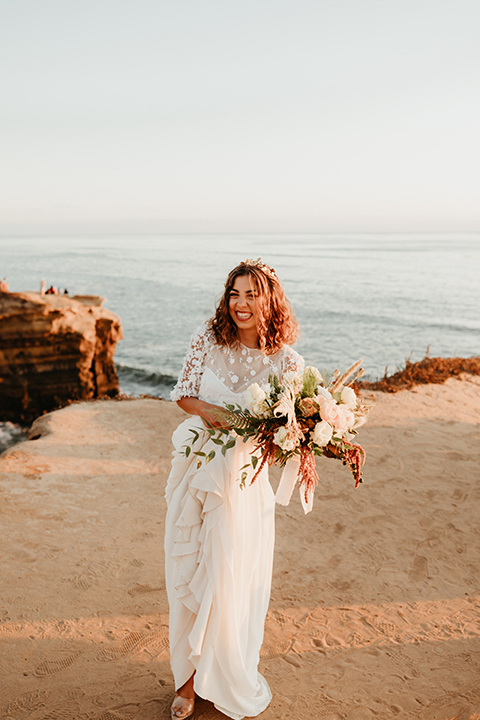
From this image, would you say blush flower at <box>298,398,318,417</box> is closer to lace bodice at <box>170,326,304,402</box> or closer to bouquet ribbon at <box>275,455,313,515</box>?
bouquet ribbon at <box>275,455,313,515</box>

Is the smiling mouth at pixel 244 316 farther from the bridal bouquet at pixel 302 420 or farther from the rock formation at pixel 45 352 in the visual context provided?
the rock formation at pixel 45 352

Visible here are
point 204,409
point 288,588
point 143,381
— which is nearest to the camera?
point 204,409

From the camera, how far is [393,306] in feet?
103

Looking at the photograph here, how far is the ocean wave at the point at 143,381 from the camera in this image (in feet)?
54.0

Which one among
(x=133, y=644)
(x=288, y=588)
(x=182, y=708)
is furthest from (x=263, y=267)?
(x=288, y=588)

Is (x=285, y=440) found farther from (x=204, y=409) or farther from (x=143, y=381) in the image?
(x=143, y=381)

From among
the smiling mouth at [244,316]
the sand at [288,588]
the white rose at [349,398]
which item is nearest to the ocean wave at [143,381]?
the sand at [288,588]

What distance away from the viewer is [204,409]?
10.6ft

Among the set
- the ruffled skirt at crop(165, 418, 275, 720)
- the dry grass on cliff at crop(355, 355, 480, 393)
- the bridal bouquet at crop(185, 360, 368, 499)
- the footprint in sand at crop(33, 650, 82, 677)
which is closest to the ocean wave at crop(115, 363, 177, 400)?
the dry grass on cliff at crop(355, 355, 480, 393)

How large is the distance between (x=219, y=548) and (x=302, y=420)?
3.46ft

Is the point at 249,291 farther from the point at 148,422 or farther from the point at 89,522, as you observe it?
the point at 148,422

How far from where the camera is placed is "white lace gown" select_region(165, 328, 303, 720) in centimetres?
312

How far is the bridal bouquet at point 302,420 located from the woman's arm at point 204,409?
0.31 feet

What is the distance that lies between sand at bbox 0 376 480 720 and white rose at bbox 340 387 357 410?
2395mm
